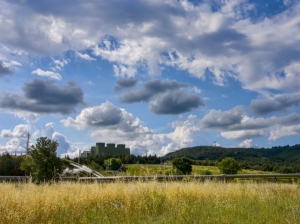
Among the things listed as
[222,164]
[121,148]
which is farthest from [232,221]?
[121,148]

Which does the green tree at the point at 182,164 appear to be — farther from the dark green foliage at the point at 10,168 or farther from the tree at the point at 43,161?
the tree at the point at 43,161

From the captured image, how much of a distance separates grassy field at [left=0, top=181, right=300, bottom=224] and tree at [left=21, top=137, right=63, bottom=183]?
4.36 metres

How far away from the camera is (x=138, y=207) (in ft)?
30.0

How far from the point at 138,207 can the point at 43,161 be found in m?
7.91

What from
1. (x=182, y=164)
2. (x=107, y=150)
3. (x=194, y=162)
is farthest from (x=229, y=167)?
(x=107, y=150)

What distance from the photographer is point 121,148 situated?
151m

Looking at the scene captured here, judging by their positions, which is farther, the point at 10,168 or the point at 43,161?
the point at 10,168

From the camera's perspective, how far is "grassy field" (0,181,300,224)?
7605mm

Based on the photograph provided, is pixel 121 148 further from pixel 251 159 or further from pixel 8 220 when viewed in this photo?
pixel 8 220


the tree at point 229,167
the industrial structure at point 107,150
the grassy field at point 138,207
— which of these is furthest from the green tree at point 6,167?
the industrial structure at point 107,150

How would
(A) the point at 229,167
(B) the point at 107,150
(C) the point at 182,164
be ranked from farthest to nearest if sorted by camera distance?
1. (B) the point at 107,150
2. (A) the point at 229,167
3. (C) the point at 182,164

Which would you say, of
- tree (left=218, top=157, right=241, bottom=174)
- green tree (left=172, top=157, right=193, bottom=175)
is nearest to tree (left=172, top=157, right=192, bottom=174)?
green tree (left=172, top=157, right=193, bottom=175)

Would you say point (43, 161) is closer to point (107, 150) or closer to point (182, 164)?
point (182, 164)

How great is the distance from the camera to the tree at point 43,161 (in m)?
15.2
